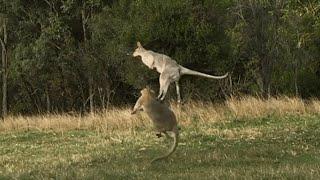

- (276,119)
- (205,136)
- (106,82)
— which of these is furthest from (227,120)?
(106,82)

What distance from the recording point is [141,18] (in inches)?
978

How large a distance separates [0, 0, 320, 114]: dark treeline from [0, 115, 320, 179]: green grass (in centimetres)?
792

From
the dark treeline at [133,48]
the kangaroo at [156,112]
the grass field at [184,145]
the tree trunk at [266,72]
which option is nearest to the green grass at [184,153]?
the grass field at [184,145]

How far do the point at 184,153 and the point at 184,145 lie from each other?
4.54 ft

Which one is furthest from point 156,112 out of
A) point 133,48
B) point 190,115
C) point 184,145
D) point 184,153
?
point 133,48

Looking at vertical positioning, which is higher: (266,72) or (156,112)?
(156,112)

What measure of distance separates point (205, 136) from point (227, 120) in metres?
3.55

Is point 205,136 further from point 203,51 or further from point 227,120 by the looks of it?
point 203,51

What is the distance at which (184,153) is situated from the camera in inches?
454

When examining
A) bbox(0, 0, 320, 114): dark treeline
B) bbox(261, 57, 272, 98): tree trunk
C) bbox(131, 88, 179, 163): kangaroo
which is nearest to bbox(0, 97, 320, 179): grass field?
bbox(131, 88, 179, 163): kangaroo

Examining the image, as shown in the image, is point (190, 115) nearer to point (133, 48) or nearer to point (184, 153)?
point (184, 153)

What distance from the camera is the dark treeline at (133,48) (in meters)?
24.7


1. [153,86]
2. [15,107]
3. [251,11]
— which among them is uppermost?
[251,11]

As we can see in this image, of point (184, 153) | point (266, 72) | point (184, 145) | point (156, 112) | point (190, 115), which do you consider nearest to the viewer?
point (156, 112)
